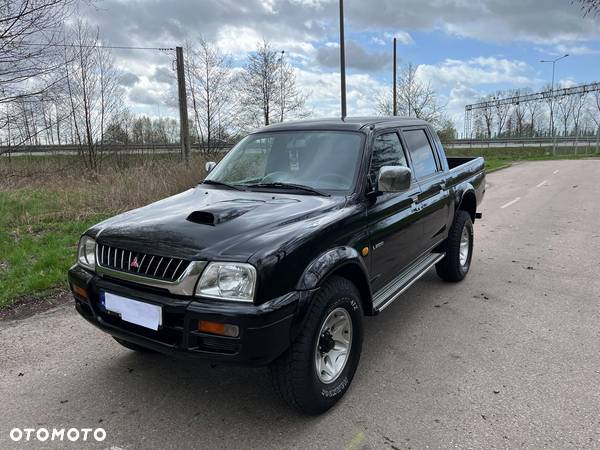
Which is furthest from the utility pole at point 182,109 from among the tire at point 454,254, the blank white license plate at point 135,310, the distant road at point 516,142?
the distant road at point 516,142

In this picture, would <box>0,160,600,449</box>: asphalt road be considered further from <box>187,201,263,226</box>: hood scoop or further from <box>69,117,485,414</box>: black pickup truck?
<box>187,201,263,226</box>: hood scoop

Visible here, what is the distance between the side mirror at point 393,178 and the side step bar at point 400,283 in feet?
2.78

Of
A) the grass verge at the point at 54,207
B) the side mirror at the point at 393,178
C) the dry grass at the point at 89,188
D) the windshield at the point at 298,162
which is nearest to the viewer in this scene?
the side mirror at the point at 393,178

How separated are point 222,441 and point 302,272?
108cm

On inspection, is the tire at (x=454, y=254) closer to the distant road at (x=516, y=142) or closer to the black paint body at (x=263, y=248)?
the black paint body at (x=263, y=248)

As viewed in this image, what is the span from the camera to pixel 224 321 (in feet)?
7.77

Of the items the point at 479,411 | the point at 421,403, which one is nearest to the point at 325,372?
the point at 421,403

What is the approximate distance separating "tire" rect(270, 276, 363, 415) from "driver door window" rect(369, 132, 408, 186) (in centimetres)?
108

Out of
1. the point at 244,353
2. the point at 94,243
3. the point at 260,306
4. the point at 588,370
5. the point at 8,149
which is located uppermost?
the point at 8,149

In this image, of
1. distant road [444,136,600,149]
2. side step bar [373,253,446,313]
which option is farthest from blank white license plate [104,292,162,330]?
distant road [444,136,600,149]

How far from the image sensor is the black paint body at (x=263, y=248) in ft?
7.94

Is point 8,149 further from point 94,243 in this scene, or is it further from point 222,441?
point 222,441

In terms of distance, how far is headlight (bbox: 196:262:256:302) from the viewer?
242 centimetres

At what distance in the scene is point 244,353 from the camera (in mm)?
2381
